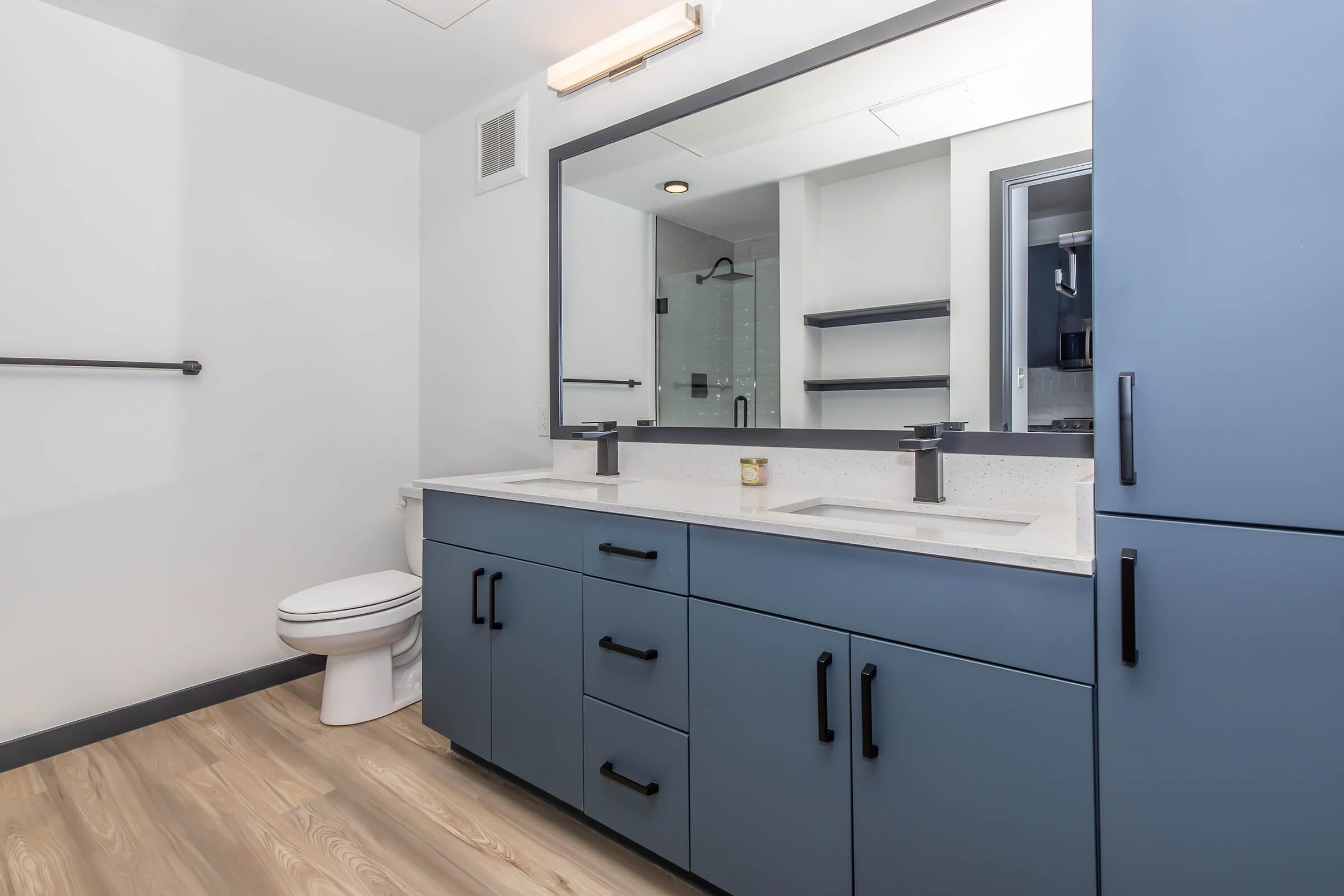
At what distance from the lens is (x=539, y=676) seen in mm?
1703

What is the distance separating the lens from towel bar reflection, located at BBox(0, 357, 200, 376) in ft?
6.35

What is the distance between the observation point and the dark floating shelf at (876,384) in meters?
1.53

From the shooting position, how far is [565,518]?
164 centimetres

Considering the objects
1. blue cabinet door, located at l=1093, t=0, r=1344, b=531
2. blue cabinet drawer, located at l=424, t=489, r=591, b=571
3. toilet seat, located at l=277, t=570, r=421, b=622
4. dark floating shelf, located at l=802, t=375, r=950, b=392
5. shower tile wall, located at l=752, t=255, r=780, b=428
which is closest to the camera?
blue cabinet door, located at l=1093, t=0, r=1344, b=531

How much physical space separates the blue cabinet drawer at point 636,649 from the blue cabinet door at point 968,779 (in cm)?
40

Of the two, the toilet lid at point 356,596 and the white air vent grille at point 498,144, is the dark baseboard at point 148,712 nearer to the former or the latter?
the toilet lid at point 356,596

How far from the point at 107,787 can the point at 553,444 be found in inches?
63.6

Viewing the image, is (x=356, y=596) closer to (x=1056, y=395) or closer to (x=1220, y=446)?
(x=1056, y=395)

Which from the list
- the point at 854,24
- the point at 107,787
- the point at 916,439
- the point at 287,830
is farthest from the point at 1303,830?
the point at 107,787

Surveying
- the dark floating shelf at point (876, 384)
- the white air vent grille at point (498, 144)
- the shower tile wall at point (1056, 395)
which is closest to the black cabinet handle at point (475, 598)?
the dark floating shelf at point (876, 384)

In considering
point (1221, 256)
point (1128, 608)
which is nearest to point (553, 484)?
point (1128, 608)

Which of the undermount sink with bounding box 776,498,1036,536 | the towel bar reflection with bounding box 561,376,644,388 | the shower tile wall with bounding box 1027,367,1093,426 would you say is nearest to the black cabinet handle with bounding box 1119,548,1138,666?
the undermount sink with bounding box 776,498,1036,536

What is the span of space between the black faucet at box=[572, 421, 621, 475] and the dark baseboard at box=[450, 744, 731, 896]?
930 mm

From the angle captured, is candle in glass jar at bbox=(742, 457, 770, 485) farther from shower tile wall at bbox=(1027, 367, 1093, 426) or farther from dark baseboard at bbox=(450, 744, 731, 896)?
dark baseboard at bbox=(450, 744, 731, 896)
